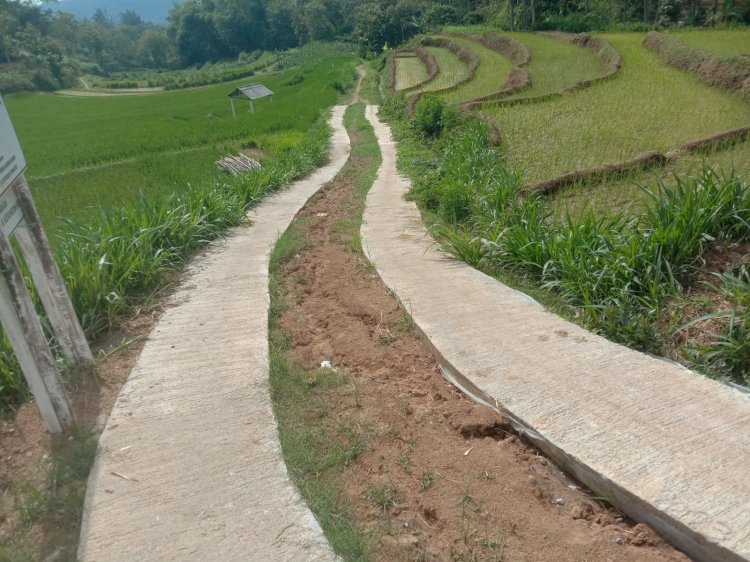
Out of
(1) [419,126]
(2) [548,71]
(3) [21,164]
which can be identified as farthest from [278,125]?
(3) [21,164]

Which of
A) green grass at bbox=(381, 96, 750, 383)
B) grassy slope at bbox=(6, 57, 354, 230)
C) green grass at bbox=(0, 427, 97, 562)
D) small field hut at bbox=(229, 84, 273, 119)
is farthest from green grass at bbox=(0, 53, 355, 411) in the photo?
green grass at bbox=(381, 96, 750, 383)

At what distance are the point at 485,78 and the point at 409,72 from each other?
33.4ft

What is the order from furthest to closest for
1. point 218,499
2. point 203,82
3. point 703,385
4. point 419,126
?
point 203,82
point 419,126
point 703,385
point 218,499

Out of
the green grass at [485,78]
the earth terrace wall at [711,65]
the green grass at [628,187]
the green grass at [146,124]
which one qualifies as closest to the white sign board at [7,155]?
the green grass at [628,187]

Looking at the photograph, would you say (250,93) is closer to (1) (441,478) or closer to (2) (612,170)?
(2) (612,170)

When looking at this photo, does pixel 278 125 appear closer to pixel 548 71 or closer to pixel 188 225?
pixel 548 71

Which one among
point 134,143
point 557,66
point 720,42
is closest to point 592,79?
point 557,66

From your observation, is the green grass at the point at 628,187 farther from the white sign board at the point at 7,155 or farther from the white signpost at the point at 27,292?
the white sign board at the point at 7,155

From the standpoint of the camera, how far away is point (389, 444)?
9.04ft

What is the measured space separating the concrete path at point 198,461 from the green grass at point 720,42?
12.8 metres

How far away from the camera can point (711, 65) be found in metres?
11.8

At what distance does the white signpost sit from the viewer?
2.53m

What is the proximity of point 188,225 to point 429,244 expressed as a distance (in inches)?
96.8

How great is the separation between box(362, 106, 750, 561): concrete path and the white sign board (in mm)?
2375
